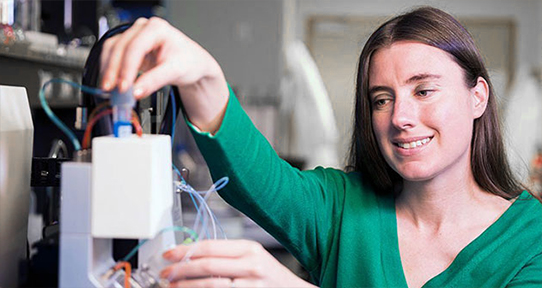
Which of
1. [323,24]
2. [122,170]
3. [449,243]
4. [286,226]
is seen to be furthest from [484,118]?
[323,24]

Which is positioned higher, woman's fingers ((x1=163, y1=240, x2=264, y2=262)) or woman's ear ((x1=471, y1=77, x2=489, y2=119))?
woman's ear ((x1=471, y1=77, x2=489, y2=119))

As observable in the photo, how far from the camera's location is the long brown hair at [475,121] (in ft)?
3.75

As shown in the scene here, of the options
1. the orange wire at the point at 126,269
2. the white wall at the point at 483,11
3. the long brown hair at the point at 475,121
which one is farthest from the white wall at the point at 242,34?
the orange wire at the point at 126,269

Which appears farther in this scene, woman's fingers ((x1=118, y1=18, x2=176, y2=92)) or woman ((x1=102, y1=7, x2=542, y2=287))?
woman ((x1=102, y1=7, x2=542, y2=287))

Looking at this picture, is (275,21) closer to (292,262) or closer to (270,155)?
(292,262)

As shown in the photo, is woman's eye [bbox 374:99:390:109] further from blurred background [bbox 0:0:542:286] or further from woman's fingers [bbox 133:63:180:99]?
woman's fingers [bbox 133:63:180:99]

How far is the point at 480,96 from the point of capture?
122 centimetres

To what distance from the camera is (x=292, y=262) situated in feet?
9.52

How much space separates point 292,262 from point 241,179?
2.02 metres

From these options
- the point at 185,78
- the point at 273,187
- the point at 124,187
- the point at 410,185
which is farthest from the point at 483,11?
the point at 124,187

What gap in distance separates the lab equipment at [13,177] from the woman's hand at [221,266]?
29cm

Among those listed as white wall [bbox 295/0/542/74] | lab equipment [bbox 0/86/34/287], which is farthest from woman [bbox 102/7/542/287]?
white wall [bbox 295/0/542/74]

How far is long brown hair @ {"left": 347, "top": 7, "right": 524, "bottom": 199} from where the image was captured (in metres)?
1.14

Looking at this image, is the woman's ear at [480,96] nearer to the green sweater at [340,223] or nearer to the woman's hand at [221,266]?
the green sweater at [340,223]
